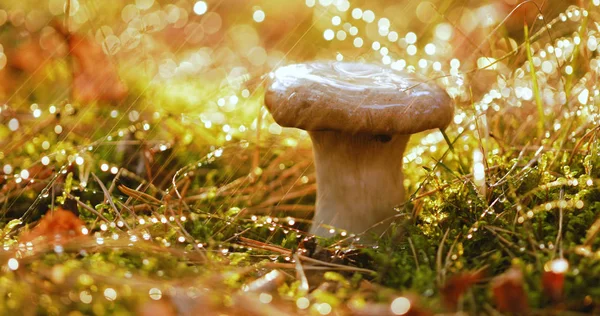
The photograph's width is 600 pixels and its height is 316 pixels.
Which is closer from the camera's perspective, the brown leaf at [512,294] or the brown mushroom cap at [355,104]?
the brown leaf at [512,294]

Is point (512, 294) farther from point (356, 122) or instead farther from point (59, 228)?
point (59, 228)

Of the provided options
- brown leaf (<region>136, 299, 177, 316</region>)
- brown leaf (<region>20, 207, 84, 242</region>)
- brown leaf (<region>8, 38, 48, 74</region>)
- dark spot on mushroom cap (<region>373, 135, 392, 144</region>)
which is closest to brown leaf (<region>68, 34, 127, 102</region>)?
brown leaf (<region>8, 38, 48, 74</region>)

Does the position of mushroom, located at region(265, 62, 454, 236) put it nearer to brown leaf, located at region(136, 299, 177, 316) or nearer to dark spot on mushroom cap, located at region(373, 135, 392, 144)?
dark spot on mushroom cap, located at region(373, 135, 392, 144)

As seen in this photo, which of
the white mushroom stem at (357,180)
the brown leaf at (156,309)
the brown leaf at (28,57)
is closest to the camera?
the brown leaf at (156,309)

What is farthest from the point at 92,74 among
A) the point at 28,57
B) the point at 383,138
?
the point at 383,138

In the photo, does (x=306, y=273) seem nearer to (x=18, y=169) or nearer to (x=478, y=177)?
(x=478, y=177)

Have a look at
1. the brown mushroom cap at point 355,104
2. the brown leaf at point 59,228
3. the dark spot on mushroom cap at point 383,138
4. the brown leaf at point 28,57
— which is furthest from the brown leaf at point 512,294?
the brown leaf at point 28,57

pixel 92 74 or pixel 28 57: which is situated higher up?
pixel 92 74

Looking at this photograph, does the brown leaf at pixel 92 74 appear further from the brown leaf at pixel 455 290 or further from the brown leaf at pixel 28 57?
the brown leaf at pixel 455 290

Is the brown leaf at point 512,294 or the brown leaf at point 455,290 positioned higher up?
the brown leaf at point 512,294
